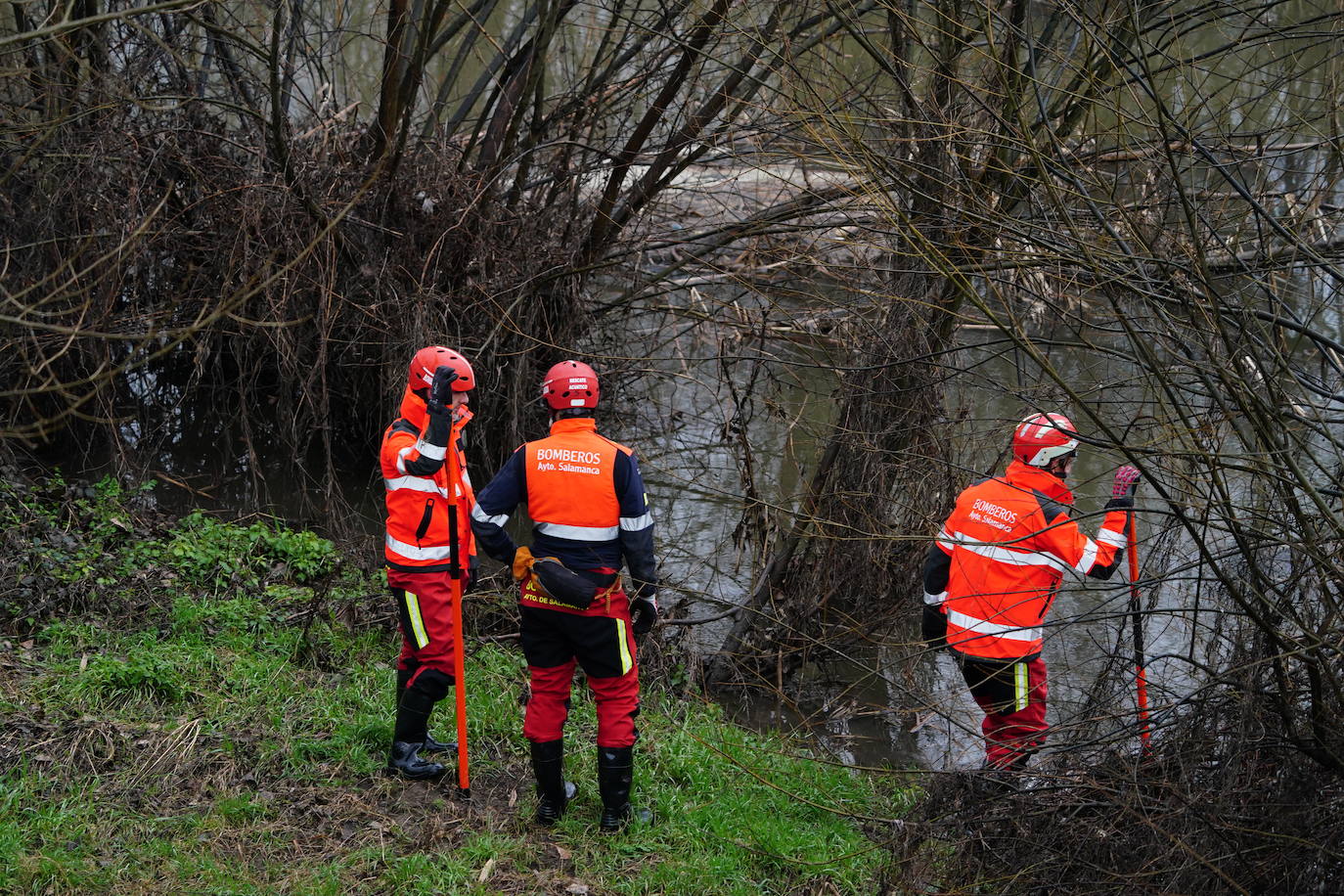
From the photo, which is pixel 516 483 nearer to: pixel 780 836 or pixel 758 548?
pixel 780 836

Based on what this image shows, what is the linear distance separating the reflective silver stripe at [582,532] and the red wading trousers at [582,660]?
0.84ft

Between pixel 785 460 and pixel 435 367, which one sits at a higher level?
pixel 435 367

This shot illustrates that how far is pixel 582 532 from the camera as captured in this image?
5328 millimetres

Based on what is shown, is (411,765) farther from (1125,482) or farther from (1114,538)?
(1125,482)

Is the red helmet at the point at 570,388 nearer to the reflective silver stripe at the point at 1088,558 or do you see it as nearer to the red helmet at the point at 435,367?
the red helmet at the point at 435,367

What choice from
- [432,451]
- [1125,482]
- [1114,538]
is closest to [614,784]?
[432,451]

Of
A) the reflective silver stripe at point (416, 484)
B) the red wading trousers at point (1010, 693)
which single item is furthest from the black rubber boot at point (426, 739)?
the red wading trousers at point (1010, 693)

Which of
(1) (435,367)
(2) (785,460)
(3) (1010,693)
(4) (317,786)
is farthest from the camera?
(2) (785,460)

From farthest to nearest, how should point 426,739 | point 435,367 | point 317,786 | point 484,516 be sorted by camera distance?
point 426,739 → point 435,367 → point 317,786 → point 484,516

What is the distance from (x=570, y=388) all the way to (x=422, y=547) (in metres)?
1.08

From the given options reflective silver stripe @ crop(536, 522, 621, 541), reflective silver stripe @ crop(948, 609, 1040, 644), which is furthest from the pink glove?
reflective silver stripe @ crop(536, 522, 621, 541)

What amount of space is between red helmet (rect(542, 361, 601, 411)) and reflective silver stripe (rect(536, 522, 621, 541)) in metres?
0.53

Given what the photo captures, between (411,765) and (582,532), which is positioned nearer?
(582,532)

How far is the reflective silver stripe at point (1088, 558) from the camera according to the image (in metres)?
5.95
